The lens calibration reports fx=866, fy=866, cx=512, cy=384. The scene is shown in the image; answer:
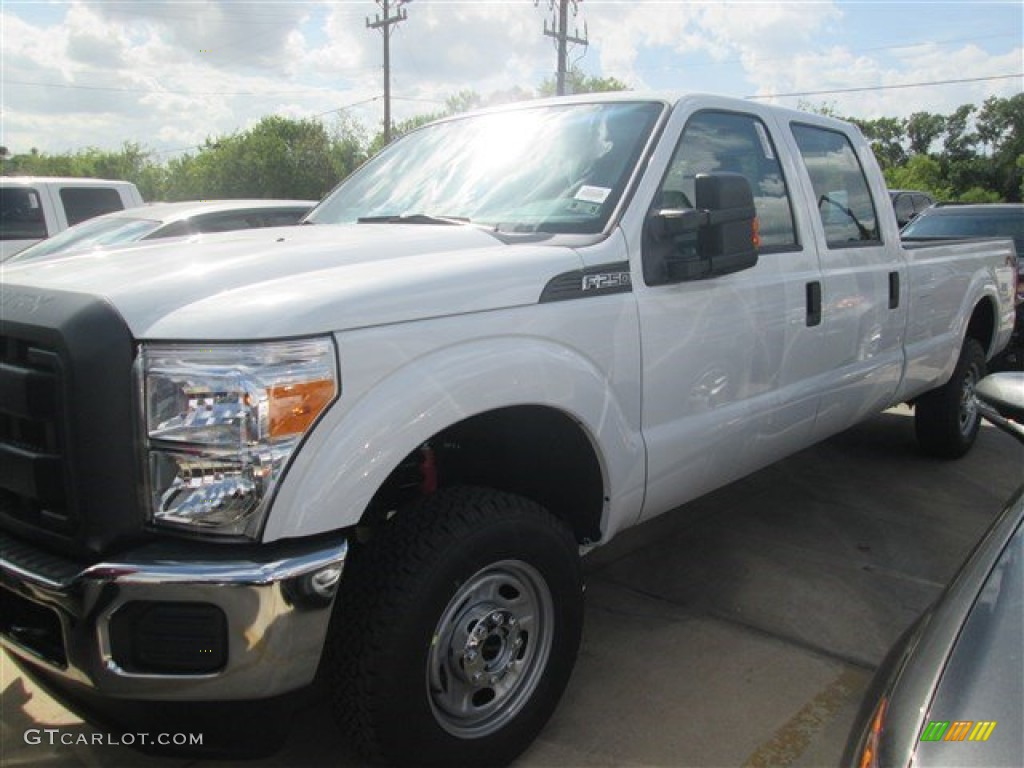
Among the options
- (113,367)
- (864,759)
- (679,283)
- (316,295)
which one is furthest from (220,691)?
(679,283)

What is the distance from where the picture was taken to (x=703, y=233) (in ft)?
9.57

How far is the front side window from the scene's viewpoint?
10.4 feet

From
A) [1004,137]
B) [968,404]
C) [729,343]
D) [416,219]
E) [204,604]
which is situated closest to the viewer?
[204,604]

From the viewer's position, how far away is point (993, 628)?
5.10 feet

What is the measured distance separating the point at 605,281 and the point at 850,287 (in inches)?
71.3

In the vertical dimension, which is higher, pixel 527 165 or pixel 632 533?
pixel 527 165

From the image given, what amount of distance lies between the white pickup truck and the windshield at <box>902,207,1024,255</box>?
9301mm

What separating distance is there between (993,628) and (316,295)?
1.58 meters

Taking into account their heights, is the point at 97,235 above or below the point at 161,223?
below

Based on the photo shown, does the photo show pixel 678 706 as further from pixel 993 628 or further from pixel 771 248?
pixel 771 248

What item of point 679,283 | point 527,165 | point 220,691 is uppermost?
point 527,165

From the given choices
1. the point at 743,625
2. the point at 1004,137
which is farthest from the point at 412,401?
the point at 1004,137

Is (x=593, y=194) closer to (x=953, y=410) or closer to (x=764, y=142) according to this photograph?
(x=764, y=142)

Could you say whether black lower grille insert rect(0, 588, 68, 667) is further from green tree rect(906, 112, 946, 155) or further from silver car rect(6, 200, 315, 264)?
green tree rect(906, 112, 946, 155)
